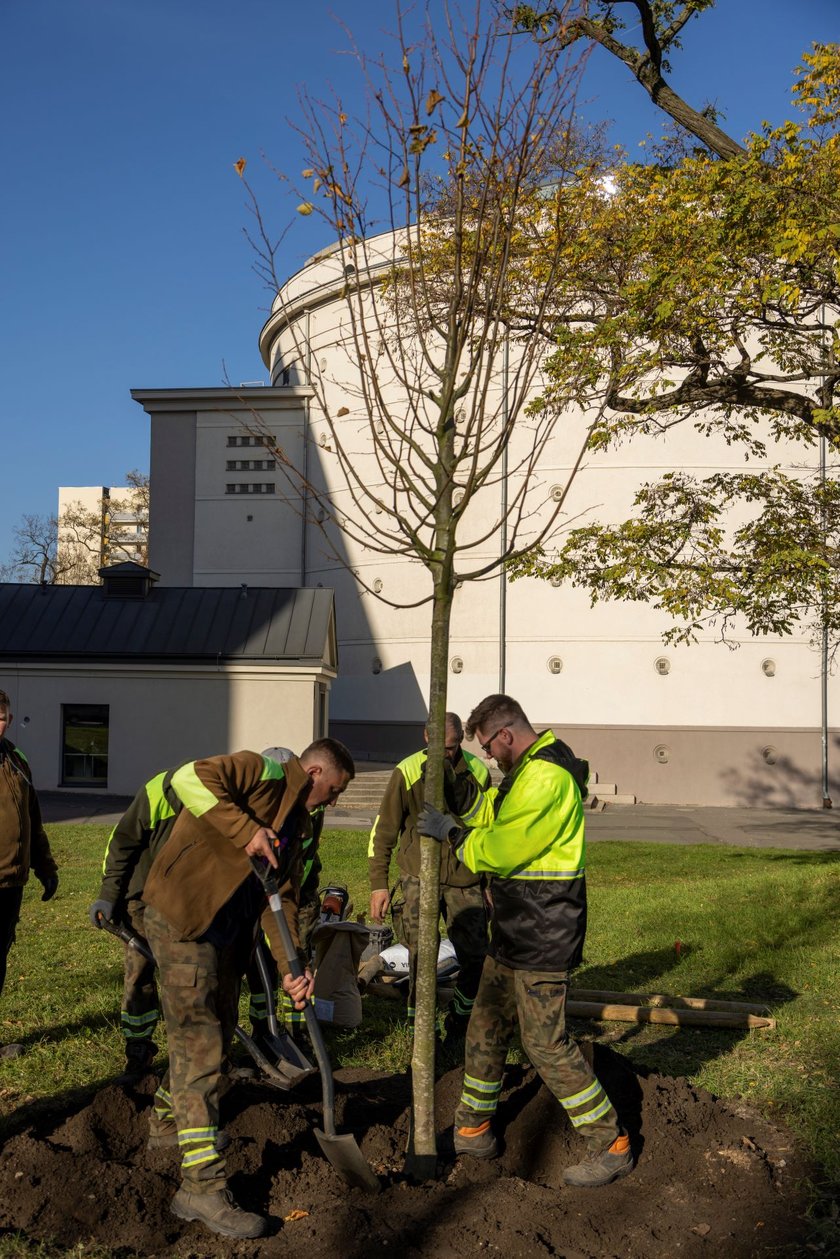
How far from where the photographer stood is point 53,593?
96.2 ft

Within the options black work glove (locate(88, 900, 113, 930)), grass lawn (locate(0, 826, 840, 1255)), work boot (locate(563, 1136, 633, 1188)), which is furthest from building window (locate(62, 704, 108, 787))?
work boot (locate(563, 1136, 633, 1188))

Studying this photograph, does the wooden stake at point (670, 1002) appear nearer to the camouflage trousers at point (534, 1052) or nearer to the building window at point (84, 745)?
the camouflage trousers at point (534, 1052)

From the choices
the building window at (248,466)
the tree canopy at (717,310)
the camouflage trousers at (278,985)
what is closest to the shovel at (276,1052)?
the camouflage trousers at (278,985)

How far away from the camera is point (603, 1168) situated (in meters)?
4.60

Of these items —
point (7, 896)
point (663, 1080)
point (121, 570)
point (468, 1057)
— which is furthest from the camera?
point (121, 570)

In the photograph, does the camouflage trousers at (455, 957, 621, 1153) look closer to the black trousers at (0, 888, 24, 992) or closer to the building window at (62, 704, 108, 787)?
the black trousers at (0, 888, 24, 992)

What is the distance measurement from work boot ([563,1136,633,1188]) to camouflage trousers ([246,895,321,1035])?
1819mm

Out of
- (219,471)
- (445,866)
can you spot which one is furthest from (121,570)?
(445,866)

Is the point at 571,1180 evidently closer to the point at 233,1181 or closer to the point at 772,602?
the point at 233,1181

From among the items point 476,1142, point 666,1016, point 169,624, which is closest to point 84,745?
point 169,624

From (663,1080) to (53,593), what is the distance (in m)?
26.3

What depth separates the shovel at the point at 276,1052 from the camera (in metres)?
5.54

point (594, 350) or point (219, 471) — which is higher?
point (219, 471)

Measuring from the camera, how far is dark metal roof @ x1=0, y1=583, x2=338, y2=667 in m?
27.2
